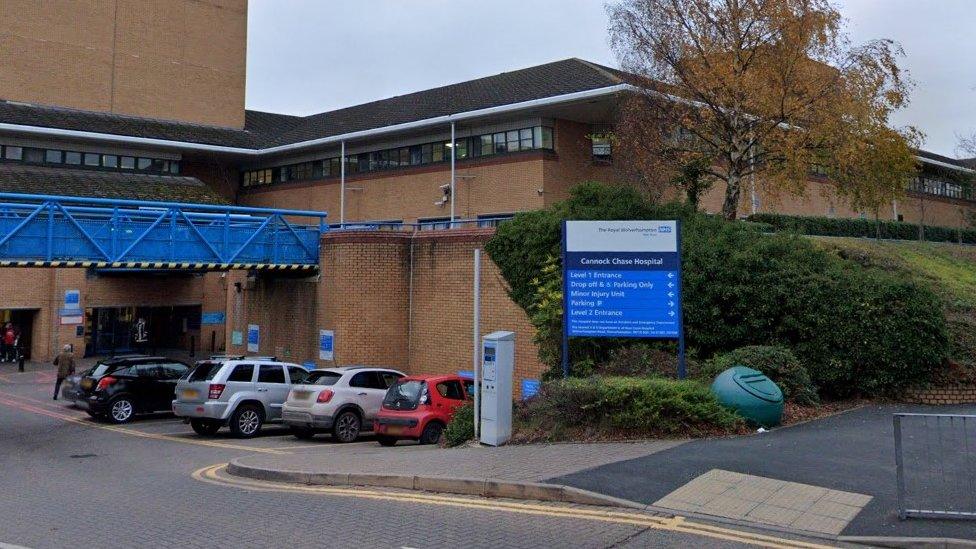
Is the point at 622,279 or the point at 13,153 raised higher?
the point at 13,153

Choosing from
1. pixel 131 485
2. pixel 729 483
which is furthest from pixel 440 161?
pixel 729 483

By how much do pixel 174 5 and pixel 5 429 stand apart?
110ft

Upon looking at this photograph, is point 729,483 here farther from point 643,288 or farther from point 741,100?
point 741,100

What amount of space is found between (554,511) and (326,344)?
53.5 ft

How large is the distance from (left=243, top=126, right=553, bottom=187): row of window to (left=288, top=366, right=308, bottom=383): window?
14.3 meters

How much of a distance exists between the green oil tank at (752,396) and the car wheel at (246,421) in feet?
33.9

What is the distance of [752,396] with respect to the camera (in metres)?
12.1

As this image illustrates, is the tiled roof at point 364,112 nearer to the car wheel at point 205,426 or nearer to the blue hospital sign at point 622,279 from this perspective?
the blue hospital sign at point 622,279

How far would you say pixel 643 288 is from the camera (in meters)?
13.6

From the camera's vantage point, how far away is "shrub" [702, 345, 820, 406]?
44.8 feet

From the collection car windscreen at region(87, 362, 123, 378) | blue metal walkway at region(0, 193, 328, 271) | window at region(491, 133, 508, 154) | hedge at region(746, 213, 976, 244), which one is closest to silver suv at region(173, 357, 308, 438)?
car windscreen at region(87, 362, 123, 378)

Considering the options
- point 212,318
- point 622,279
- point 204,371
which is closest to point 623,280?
point 622,279

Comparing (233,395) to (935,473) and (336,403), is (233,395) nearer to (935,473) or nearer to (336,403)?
(336,403)

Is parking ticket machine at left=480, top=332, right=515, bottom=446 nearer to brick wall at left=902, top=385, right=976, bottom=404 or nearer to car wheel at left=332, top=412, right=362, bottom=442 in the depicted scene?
car wheel at left=332, top=412, right=362, bottom=442
